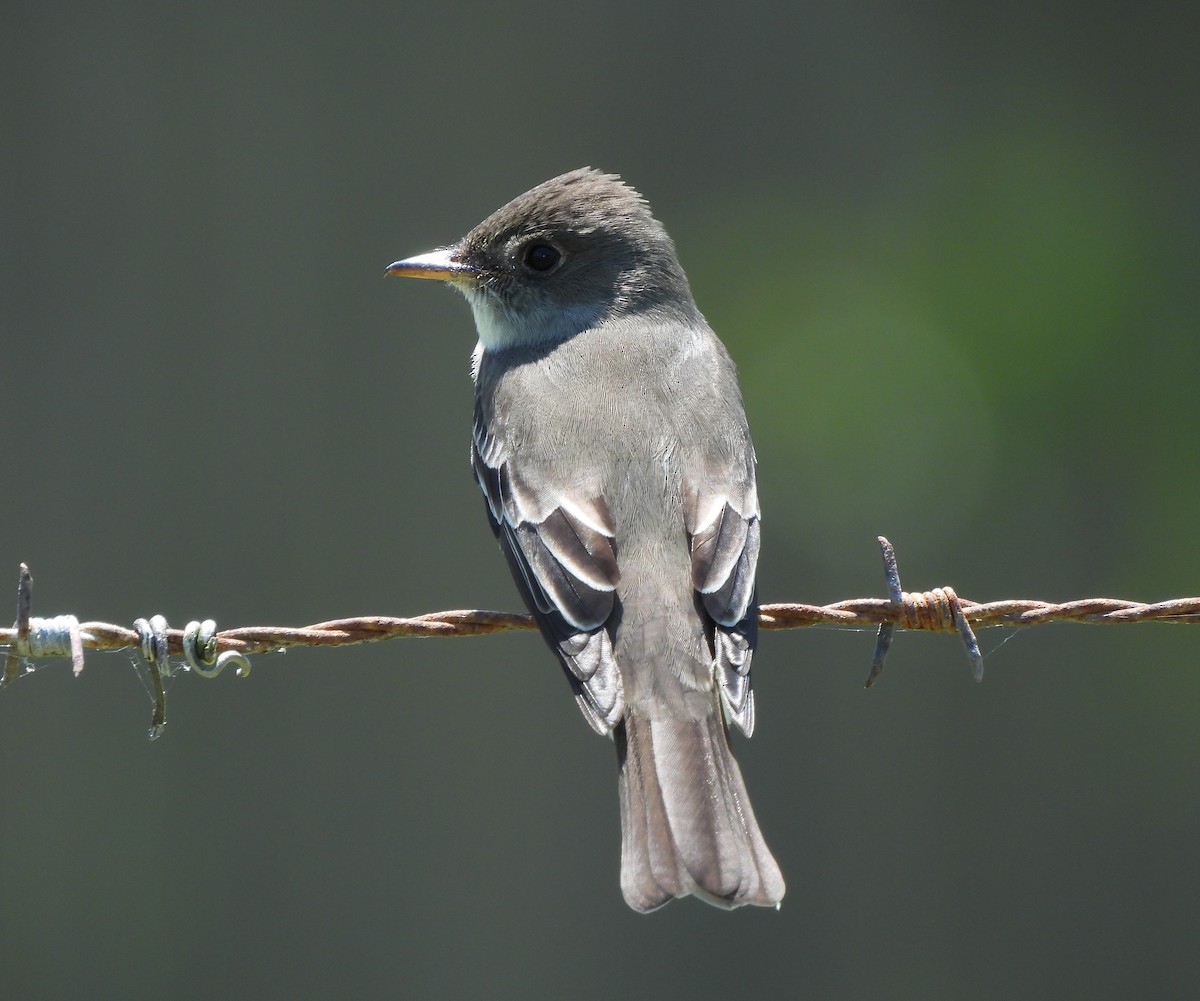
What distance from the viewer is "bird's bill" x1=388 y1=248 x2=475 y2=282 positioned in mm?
5008

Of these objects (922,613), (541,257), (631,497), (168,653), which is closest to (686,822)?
(922,613)

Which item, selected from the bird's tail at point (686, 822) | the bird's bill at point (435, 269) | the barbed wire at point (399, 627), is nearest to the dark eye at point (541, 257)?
the bird's bill at point (435, 269)

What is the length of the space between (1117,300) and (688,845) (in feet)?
15.1

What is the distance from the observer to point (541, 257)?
5055 mm

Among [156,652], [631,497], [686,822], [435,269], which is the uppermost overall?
[435,269]

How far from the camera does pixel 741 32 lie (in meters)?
6.96

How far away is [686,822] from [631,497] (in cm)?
94

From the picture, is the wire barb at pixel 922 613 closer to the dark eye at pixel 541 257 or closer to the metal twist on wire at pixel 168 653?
the metal twist on wire at pixel 168 653

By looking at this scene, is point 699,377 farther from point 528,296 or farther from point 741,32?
point 741,32

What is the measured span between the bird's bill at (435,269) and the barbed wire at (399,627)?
1869 millimetres

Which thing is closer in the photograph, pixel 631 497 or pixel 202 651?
pixel 202 651

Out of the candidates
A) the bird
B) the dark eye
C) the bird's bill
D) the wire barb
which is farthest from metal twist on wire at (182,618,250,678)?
the dark eye

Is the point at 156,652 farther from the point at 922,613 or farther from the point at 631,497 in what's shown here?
the point at 922,613

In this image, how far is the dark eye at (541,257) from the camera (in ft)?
16.5
